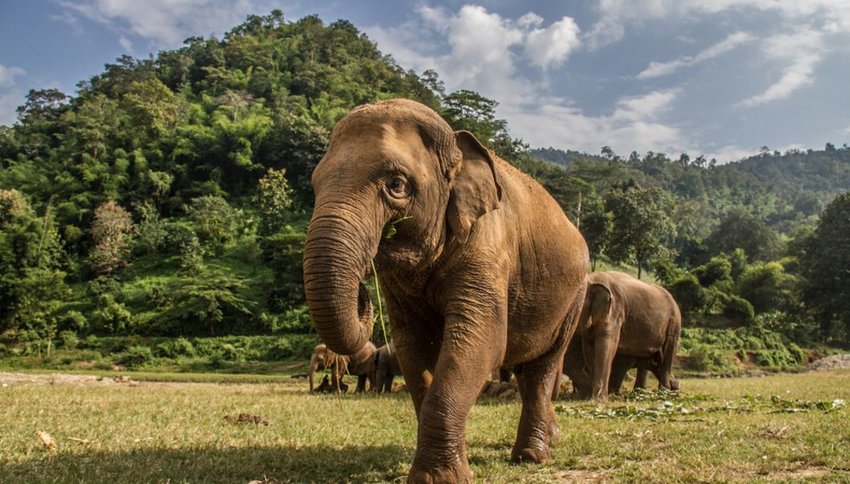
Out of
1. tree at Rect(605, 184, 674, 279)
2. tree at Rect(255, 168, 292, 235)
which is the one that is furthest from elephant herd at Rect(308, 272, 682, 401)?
tree at Rect(255, 168, 292, 235)

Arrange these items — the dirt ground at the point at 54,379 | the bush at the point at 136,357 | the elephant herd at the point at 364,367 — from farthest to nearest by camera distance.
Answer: the bush at the point at 136,357
the dirt ground at the point at 54,379
the elephant herd at the point at 364,367

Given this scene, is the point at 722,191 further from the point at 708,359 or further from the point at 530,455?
the point at 530,455

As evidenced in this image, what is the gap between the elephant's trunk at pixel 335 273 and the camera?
403cm

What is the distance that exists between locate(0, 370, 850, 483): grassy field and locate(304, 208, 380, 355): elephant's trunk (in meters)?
1.66

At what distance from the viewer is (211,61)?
11638 centimetres

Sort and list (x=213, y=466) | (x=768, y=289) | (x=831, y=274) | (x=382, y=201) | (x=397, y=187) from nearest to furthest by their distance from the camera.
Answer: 1. (x=382, y=201)
2. (x=397, y=187)
3. (x=213, y=466)
4. (x=831, y=274)
5. (x=768, y=289)

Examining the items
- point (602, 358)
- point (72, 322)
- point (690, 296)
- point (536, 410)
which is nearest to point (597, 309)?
point (602, 358)

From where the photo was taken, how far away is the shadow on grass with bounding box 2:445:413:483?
16.2 ft

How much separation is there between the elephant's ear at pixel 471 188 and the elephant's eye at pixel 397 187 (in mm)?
589

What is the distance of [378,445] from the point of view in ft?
23.2

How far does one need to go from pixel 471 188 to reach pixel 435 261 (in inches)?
26.0

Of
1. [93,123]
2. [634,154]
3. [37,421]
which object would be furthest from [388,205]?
[634,154]

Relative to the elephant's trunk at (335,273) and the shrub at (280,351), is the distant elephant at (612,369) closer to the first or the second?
the elephant's trunk at (335,273)

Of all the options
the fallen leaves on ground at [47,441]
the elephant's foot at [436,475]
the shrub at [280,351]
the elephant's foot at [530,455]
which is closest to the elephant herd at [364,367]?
the fallen leaves on ground at [47,441]
